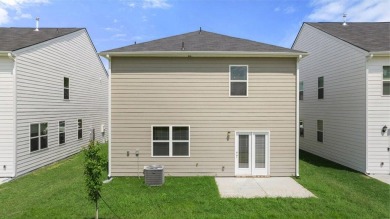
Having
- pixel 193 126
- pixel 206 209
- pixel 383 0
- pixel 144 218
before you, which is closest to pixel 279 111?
pixel 193 126

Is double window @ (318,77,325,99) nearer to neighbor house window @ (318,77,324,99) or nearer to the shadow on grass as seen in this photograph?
neighbor house window @ (318,77,324,99)

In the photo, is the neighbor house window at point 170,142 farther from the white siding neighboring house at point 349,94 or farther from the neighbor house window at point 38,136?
the white siding neighboring house at point 349,94

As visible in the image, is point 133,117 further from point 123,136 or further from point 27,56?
point 27,56

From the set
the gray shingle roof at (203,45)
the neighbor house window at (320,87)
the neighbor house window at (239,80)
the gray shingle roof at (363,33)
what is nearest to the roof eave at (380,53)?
the gray shingle roof at (363,33)

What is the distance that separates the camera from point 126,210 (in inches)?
255

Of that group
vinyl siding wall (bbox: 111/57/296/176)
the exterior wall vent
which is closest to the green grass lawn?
the exterior wall vent

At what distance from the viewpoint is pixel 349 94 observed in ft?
38.1

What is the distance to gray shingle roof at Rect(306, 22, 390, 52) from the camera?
10938 mm

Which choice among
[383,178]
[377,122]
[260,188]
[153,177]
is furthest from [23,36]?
[383,178]

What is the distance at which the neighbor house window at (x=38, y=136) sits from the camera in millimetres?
10879

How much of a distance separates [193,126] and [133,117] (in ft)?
8.44

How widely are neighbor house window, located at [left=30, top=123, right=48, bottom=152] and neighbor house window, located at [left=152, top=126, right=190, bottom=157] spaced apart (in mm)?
5968

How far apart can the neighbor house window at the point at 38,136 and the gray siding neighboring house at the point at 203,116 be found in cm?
430

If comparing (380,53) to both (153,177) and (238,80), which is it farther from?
(153,177)
